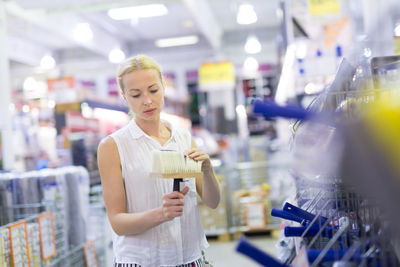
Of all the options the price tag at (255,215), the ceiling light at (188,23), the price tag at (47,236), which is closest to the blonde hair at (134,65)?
the price tag at (47,236)

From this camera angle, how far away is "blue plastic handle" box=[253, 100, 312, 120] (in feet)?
3.48

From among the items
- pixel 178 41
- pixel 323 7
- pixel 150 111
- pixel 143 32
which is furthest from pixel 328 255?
pixel 178 41

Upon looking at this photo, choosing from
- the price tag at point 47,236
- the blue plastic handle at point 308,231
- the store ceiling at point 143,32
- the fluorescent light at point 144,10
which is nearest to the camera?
the blue plastic handle at point 308,231

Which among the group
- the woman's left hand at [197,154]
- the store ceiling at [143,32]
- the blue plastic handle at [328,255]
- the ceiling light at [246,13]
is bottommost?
the blue plastic handle at [328,255]

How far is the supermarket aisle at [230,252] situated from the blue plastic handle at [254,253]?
4.37m

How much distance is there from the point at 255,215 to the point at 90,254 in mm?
4035

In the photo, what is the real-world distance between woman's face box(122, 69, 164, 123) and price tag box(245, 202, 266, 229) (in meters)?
5.60

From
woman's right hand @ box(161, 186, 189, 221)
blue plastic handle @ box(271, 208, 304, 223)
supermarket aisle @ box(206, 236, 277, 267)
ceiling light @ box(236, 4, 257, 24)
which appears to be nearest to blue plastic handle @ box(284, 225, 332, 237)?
blue plastic handle @ box(271, 208, 304, 223)

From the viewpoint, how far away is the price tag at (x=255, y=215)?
7160 millimetres

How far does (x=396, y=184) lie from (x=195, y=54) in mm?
16488

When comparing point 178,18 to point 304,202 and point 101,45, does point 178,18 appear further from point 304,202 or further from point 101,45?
point 304,202

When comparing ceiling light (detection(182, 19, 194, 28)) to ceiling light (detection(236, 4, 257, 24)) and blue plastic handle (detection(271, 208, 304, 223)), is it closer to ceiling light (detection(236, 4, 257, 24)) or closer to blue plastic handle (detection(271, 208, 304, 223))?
ceiling light (detection(236, 4, 257, 24))

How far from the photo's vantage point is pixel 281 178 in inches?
300

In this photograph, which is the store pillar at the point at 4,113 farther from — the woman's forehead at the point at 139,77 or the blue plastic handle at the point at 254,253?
the blue plastic handle at the point at 254,253
